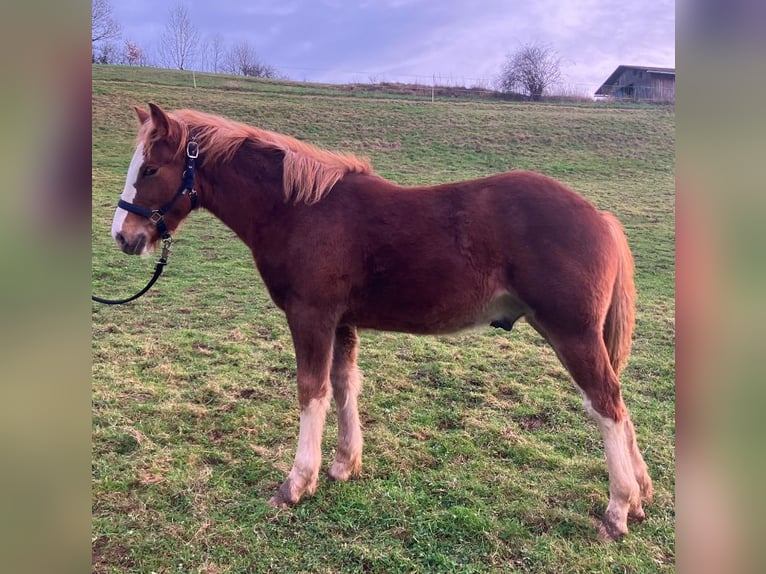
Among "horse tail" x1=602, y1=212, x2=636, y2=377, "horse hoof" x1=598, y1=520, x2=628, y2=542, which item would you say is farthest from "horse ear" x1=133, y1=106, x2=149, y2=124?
"horse hoof" x1=598, y1=520, x2=628, y2=542

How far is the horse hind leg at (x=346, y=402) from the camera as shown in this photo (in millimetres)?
3169

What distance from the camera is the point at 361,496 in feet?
9.54

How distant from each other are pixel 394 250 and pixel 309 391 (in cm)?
101

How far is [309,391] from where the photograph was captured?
287 centimetres

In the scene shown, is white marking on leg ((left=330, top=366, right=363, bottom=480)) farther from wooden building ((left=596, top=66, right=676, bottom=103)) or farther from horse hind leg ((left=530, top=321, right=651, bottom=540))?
wooden building ((left=596, top=66, right=676, bottom=103))

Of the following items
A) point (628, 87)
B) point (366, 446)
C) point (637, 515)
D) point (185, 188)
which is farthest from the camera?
point (628, 87)

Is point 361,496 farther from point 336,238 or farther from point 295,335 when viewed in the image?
point 336,238

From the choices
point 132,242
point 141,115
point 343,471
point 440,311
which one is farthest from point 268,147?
point 343,471

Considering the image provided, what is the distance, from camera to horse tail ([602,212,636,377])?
2758 millimetres

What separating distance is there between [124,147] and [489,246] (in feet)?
52.9

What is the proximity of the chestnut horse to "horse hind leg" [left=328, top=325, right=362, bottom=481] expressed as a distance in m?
0.27

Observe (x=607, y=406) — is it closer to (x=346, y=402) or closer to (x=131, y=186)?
(x=346, y=402)

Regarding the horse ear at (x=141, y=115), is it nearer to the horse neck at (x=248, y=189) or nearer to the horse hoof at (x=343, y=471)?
the horse neck at (x=248, y=189)
